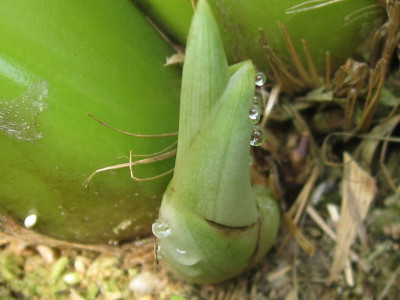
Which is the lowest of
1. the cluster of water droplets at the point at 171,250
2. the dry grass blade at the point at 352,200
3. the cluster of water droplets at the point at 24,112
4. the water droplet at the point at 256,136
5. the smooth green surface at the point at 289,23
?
the dry grass blade at the point at 352,200

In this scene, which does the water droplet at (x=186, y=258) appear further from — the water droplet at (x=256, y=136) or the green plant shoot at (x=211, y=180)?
the water droplet at (x=256, y=136)

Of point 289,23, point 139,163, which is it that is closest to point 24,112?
point 139,163

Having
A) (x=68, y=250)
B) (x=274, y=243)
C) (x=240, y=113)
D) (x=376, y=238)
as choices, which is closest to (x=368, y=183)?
(x=376, y=238)

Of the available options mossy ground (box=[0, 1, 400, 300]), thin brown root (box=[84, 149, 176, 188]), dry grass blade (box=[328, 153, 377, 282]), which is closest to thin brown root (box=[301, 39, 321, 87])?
mossy ground (box=[0, 1, 400, 300])

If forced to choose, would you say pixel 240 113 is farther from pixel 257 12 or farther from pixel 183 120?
pixel 257 12

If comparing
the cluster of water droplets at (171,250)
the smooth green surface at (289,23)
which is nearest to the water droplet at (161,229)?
the cluster of water droplets at (171,250)
